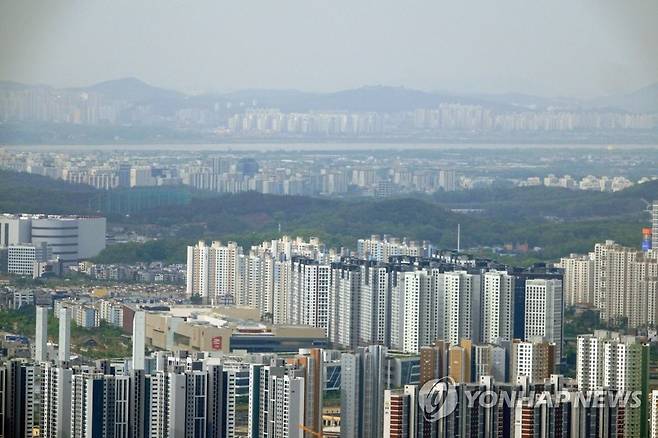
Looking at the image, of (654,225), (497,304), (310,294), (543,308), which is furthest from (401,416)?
(654,225)

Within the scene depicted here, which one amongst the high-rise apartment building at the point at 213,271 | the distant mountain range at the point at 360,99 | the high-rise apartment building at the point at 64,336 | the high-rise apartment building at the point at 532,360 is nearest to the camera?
the high-rise apartment building at the point at 532,360

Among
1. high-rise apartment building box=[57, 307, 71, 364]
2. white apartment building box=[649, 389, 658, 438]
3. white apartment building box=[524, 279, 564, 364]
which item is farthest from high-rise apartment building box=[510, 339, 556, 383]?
high-rise apartment building box=[57, 307, 71, 364]

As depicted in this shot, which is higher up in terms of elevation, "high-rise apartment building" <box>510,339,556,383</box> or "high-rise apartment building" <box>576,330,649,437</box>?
"high-rise apartment building" <box>576,330,649,437</box>

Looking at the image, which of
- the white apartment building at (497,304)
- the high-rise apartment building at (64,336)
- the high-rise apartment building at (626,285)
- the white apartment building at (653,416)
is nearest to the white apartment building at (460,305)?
the white apartment building at (497,304)

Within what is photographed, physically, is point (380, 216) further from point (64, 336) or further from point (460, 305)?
point (64, 336)

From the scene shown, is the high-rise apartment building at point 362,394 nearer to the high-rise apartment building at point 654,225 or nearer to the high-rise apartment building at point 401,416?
the high-rise apartment building at point 401,416

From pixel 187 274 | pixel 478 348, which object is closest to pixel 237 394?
pixel 478 348

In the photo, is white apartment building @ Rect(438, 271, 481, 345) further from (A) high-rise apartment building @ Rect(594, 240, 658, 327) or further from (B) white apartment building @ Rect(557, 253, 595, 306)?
(A) high-rise apartment building @ Rect(594, 240, 658, 327)
